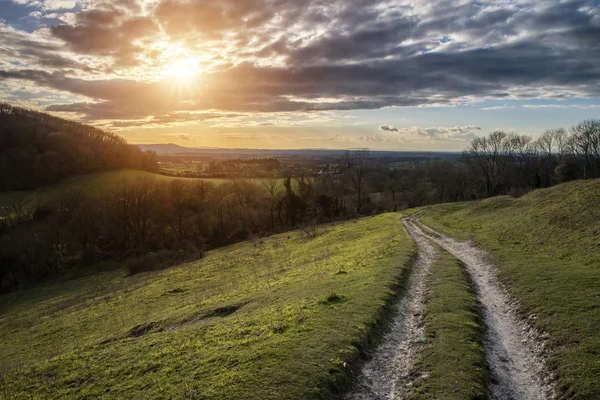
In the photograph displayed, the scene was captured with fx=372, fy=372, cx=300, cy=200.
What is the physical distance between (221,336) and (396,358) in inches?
308

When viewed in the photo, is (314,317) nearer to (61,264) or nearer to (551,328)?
(551,328)

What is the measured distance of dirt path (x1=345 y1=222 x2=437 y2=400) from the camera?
12.0m

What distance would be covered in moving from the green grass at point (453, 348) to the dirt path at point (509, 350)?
0.44 meters

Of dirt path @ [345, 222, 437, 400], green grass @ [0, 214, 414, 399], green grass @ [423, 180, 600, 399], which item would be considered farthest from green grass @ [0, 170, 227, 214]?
dirt path @ [345, 222, 437, 400]

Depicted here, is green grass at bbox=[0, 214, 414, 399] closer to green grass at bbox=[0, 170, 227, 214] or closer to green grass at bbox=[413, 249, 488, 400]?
green grass at bbox=[413, 249, 488, 400]

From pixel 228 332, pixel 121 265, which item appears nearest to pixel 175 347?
pixel 228 332

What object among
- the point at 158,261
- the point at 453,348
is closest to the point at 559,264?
the point at 453,348

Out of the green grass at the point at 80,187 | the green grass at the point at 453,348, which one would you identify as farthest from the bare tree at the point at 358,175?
the green grass at the point at 453,348

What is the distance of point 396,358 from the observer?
14.0m

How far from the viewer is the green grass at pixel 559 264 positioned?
12.8m

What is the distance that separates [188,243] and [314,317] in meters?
62.0

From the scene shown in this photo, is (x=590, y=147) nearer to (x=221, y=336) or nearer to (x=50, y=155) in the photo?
(x=221, y=336)

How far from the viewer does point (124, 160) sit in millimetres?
146250

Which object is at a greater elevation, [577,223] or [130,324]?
[577,223]
